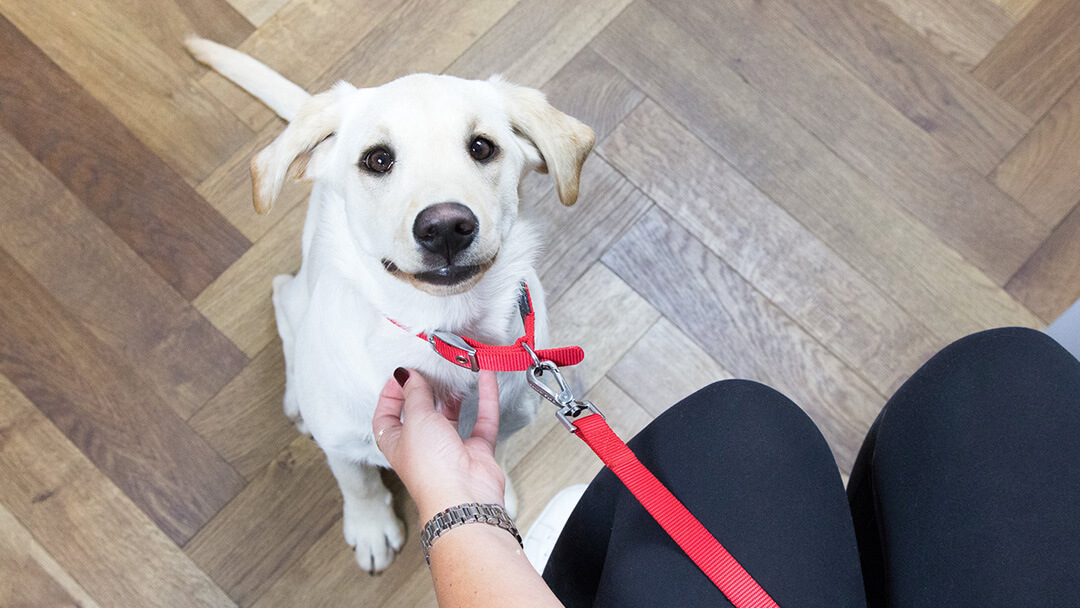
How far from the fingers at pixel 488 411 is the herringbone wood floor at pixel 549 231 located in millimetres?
622

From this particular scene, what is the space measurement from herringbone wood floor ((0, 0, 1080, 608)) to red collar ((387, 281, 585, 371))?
2.08 ft

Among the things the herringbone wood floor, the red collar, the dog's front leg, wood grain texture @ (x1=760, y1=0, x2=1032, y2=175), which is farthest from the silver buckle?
wood grain texture @ (x1=760, y1=0, x2=1032, y2=175)

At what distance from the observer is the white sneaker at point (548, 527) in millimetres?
1592

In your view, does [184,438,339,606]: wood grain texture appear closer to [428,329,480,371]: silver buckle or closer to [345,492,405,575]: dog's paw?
[345,492,405,575]: dog's paw

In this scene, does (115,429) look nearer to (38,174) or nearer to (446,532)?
(38,174)

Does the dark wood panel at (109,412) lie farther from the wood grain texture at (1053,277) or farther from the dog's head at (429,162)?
the wood grain texture at (1053,277)

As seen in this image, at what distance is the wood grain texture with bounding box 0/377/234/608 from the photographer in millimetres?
1565

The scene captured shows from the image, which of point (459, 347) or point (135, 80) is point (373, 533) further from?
point (135, 80)

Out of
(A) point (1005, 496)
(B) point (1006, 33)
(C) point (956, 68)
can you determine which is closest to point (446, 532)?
(A) point (1005, 496)

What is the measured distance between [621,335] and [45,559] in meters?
1.32

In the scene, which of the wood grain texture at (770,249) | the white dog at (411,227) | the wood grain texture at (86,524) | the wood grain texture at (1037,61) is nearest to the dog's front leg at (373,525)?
the white dog at (411,227)

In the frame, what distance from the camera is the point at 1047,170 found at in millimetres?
1874

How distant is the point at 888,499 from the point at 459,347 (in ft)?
2.14

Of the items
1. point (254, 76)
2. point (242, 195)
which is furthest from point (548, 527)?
point (254, 76)
